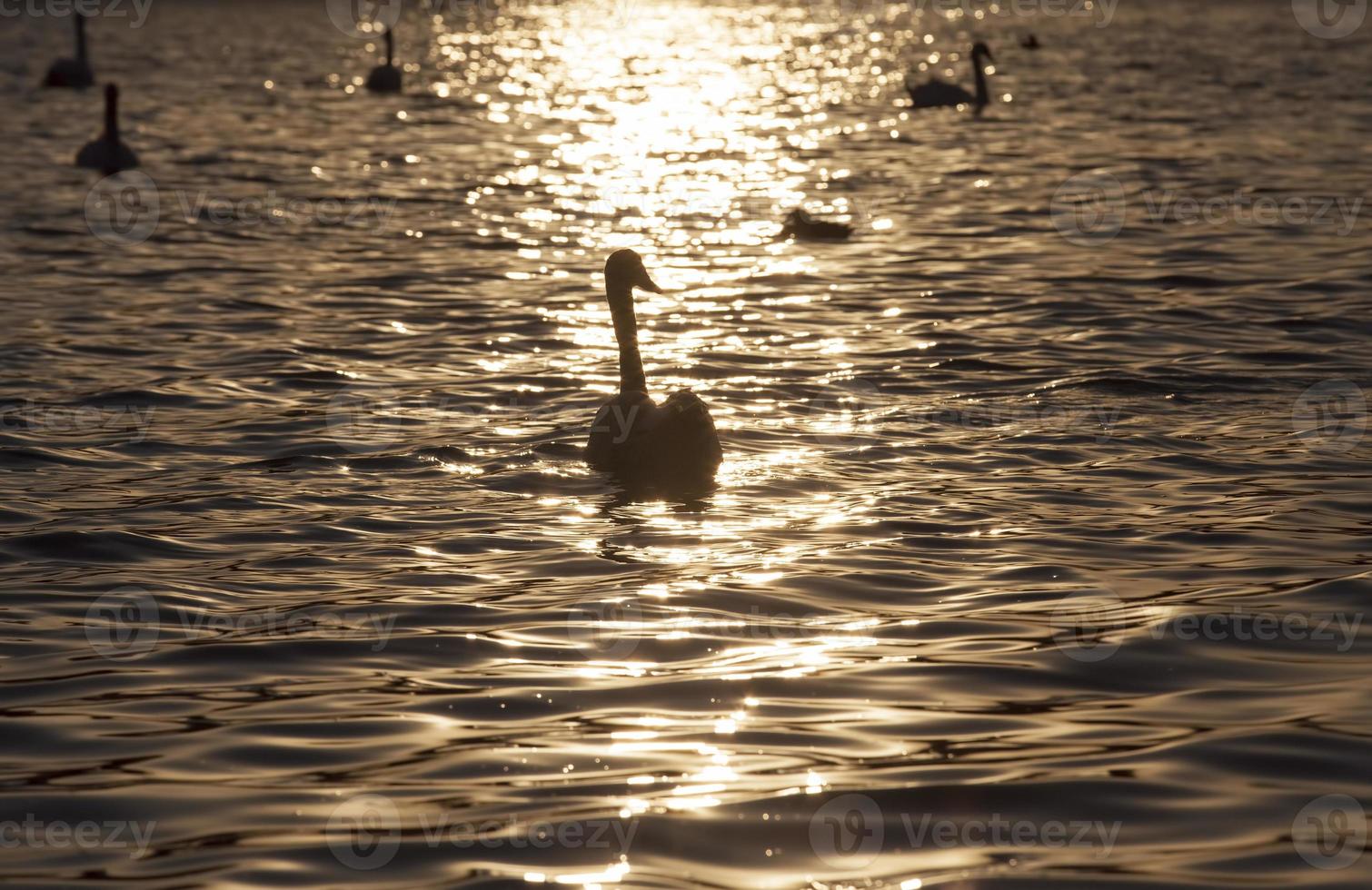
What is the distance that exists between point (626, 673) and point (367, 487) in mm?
4049

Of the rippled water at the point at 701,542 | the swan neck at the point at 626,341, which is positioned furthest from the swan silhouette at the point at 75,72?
the swan neck at the point at 626,341

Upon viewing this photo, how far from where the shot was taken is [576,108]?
135 ft

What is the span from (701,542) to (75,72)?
39.0 meters

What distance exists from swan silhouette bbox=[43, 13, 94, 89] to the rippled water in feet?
65.1

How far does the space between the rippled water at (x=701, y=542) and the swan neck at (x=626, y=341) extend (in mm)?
725

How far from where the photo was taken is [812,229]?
72.3 ft

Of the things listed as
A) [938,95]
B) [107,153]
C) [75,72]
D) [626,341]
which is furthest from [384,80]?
[626,341]

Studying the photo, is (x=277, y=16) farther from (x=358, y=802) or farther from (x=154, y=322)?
(x=358, y=802)

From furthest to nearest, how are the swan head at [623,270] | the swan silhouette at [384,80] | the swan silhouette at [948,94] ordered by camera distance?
the swan silhouette at [384,80], the swan silhouette at [948,94], the swan head at [623,270]

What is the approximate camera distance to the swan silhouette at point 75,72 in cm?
4484

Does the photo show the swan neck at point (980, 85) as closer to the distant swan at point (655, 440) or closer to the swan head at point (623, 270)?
the swan head at point (623, 270)

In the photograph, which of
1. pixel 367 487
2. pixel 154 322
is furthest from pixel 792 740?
pixel 154 322

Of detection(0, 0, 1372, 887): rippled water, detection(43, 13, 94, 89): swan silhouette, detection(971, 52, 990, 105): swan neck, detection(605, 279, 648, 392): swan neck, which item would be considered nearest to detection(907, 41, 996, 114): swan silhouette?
detection(971, 52, 990, 105): swan neck

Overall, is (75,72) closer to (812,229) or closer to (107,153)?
(107,153)
